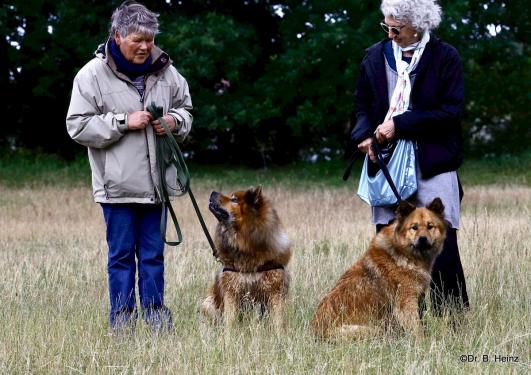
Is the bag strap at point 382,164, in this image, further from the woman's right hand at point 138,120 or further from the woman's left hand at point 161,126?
the woman's right hand at point 138,120

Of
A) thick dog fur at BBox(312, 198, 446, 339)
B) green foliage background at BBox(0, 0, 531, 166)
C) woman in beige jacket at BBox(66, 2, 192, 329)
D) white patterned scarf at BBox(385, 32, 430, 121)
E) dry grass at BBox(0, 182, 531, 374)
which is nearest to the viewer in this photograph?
dry grass at BBox(0, 182, 531, 374)

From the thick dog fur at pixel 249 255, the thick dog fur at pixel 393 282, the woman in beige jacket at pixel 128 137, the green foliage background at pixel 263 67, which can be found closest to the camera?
the thick dog fur at pixel 393 282

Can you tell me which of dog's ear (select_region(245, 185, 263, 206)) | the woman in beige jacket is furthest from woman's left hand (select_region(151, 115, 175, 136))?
dog's ear (select_region(245, 185, 263, 206))

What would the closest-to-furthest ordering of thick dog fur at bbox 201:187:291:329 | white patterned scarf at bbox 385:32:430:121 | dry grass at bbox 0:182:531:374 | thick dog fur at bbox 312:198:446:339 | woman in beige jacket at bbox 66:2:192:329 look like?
dry grass at bbox 0:182:531:374
thick dog fur at bbox 312:198:446:339
woman in beige jacket at bbox 66:2:192:329
white patterned scarf at bbox 385:32:430:121
thick dog fur at bbox 201:187:291:329

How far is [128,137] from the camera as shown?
5.32m

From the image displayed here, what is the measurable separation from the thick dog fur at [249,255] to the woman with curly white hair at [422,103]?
76 centimetres

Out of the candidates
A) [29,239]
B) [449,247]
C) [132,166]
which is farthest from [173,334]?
[29,239]

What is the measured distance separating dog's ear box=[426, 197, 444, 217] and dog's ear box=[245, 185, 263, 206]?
1127 mm

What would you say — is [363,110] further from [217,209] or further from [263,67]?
[263,67]

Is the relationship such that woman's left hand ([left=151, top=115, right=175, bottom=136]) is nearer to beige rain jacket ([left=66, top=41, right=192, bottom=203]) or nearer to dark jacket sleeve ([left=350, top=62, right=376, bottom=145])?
beige rain jacket ([left=66, top=41, right=192, bottom=203])

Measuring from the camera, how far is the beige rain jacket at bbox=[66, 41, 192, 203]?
523 cm

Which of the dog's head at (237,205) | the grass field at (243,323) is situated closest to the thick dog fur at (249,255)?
the dog's head at (237,205)

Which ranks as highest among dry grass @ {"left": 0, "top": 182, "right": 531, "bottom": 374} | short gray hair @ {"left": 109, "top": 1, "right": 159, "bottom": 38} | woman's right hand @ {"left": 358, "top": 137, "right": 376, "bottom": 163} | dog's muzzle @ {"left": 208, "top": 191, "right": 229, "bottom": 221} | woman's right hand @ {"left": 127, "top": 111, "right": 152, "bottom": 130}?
short gray hair @ {"left": 109, "top": 1, "right": 159, "bottom": 38}

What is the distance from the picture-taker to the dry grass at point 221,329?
467cm
